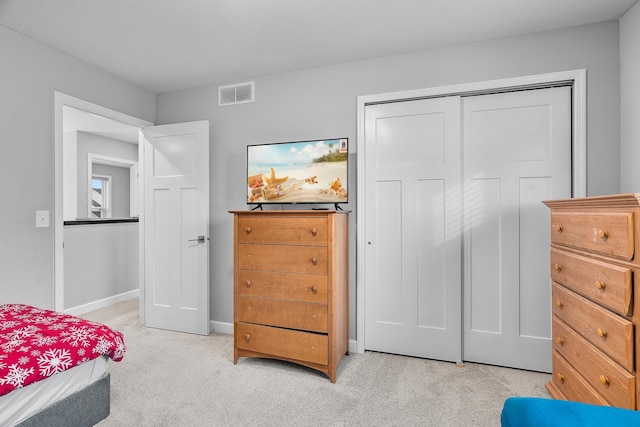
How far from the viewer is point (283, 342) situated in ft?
8.48

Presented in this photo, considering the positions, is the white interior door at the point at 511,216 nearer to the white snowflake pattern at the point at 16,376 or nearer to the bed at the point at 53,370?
the bed at the point at 53,370

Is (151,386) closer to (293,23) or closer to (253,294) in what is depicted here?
(253,294)

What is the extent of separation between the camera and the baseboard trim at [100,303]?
3996 mm

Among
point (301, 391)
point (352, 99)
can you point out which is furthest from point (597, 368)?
point (352, 99)

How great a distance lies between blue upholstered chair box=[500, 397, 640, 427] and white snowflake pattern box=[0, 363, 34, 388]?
1.71 metres

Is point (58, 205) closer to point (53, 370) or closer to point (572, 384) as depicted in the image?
point (53, 370)

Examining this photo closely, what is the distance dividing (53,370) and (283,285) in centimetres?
145

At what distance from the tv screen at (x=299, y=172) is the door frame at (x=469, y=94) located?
0.20m

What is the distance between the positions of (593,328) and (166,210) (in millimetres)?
3532

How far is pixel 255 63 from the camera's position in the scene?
3.04 m

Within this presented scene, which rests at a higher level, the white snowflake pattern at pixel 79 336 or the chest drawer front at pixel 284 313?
the white snowflake pattern at pixel 79 336

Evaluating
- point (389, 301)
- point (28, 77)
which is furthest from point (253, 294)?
point (28, 77)

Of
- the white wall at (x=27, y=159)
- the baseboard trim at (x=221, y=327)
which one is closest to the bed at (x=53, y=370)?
the white wall at (x=27, y=159)

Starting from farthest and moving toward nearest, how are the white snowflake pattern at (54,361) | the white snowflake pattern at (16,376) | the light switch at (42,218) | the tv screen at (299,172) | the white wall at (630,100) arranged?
the tv screen at (299,172), the light switch at (42,218), the white wall at (630,100), the white snowflake pattern at (54,361), the white snowflake pattern at (16,376)
